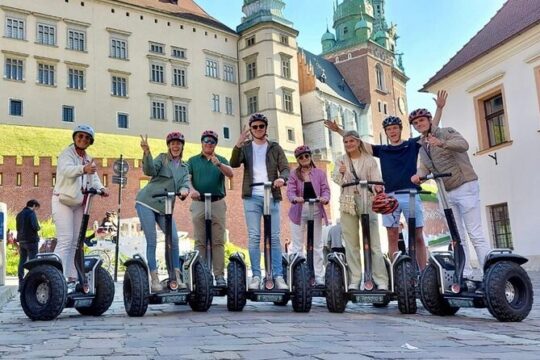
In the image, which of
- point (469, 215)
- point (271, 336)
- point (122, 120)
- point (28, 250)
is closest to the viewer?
point (271, 336)

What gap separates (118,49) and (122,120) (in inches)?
239

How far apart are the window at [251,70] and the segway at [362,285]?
164 ft

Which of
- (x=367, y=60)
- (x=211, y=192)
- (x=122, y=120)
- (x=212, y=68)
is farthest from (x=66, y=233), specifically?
(x=367, y=60)

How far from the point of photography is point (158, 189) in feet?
22.2

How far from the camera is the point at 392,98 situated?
7775cm

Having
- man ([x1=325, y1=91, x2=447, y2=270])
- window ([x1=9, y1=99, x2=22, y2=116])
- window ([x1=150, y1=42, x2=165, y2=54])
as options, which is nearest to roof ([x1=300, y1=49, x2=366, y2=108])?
window ([x1=150, y1=42, x2=165, y2=54])

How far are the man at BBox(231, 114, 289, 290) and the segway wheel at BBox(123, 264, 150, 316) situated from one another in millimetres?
1187

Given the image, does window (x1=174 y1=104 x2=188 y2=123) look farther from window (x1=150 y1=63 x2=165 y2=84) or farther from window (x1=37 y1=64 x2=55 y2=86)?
window (x1=37 y1=64 x2=55 y2=86)

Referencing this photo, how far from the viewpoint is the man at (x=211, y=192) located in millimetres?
6957

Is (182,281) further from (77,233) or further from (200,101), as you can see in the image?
(200,101)

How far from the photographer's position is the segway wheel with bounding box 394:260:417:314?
6.16 metres

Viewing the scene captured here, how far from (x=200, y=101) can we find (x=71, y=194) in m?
47.2

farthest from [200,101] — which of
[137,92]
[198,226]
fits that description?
[198,226]

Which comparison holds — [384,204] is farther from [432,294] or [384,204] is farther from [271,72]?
[271,72]
